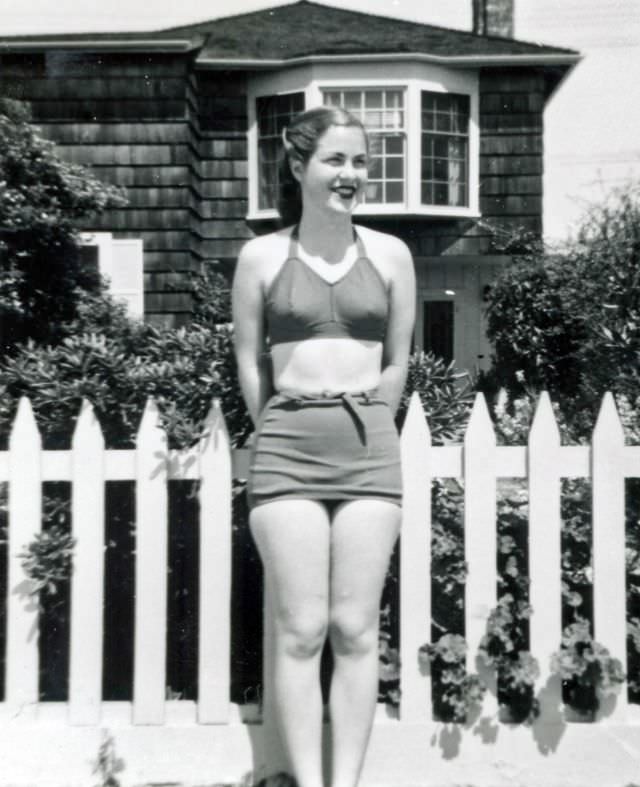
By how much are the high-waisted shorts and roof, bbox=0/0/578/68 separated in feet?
30.5

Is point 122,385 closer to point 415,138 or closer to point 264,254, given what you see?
point 264,254

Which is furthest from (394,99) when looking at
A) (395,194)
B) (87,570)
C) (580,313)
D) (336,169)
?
(87,570)

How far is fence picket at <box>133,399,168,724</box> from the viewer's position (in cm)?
308

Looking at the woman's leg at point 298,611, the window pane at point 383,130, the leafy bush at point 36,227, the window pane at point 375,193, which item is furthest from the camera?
the window pane at point 375,193

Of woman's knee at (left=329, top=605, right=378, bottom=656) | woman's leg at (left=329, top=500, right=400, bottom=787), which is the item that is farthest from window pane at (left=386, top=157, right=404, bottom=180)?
woman's knee at (left=329, top=605, right=378, bottom=656)

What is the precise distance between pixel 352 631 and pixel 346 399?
661 millimetres

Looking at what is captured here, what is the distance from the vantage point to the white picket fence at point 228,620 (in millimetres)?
3074

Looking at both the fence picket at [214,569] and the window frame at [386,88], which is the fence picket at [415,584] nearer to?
the fence picket at [214,569]

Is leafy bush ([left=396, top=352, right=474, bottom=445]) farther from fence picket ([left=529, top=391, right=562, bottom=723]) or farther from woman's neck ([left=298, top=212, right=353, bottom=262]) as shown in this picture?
woman's neck ([left=298, top=212, right=353, bottom=262])

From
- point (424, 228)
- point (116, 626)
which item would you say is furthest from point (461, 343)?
point (116, 626)

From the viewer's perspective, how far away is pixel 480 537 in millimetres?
3102

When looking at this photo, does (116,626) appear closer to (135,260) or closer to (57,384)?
(57,384)

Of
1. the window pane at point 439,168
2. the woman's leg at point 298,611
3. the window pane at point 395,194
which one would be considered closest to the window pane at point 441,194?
the window pane at point 439,168

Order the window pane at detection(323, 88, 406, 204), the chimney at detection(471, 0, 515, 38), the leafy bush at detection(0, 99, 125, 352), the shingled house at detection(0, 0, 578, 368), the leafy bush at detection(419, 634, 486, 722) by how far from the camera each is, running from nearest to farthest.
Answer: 1. the leafy bush at detection(419, 634, 486, 722)
2. the leafy bush at detection(0, 99, 125, 352)
3. the shingled house at detection(0, 0, 578, 368)
4. the window pane at detection(323, 88, 406, 204)
5. the chimney at detection(471, 0, 515, 38)
